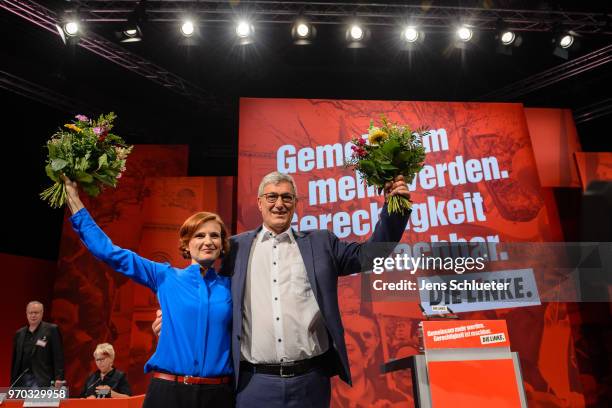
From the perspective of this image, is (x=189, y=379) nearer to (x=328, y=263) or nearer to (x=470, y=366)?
(x=328, y=263)

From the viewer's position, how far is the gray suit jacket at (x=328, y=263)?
2.09m

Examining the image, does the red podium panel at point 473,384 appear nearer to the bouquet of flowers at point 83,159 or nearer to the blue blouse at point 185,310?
the blue blouse at point 185,310

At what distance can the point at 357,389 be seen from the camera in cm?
556

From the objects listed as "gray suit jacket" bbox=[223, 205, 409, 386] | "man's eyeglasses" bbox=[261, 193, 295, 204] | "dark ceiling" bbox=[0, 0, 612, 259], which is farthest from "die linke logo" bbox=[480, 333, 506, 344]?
"dark ceiling" bbox=[0, 0, 612, 259]

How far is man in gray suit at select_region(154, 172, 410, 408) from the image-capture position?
200cm

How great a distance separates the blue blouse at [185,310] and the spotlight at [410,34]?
210 inches

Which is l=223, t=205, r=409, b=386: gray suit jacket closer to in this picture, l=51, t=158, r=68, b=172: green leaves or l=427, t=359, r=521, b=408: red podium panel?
l=51, t=158, r=68, b=172: green leaves

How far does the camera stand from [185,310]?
2.12 m

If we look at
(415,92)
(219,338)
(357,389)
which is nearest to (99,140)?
(219,338)

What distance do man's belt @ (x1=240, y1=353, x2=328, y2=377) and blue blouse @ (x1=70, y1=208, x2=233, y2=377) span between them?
89 mm

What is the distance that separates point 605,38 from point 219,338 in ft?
25.5

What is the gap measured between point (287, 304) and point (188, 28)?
5282 mm

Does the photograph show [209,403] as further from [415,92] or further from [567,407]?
[415,92]

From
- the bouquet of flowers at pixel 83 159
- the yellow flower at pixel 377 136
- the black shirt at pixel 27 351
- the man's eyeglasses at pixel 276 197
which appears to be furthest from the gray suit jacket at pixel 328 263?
the black shirt at pixel 27 351
